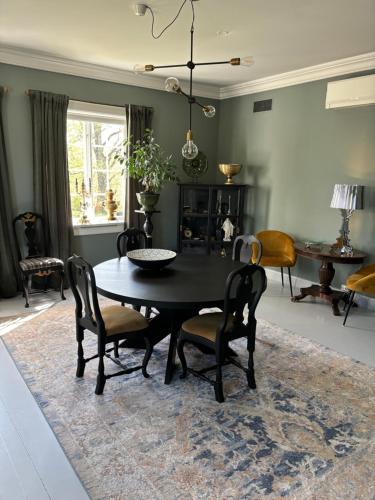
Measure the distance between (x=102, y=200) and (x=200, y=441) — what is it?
12.2ft

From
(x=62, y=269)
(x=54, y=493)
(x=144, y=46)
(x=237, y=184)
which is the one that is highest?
(x=144, y=46)

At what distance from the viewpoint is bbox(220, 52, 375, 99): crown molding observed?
12.9 feet

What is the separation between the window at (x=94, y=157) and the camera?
15.4 feet

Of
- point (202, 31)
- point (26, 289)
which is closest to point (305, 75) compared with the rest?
point (202, 31)

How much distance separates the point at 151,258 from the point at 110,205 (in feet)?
7.71

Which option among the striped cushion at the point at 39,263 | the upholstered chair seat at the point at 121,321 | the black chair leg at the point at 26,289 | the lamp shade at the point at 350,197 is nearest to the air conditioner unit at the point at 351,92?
the lamp shade at the point at 350,197

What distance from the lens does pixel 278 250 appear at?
480 centimetres

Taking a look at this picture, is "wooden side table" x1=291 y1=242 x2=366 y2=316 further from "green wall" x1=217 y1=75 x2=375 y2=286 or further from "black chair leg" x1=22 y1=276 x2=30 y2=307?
"black chair leg" x1=22 y1=276 x2=30 y2=307

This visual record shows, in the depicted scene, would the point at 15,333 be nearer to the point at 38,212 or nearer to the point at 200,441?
the point at 38,212

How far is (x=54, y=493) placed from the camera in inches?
67.8

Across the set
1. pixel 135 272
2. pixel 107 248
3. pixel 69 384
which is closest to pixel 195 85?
pixel 107 248

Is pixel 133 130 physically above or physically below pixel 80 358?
above

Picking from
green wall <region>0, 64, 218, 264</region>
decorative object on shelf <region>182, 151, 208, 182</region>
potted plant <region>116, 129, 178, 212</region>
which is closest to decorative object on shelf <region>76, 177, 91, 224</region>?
green wall <region>0, 64, 218, 264</region>

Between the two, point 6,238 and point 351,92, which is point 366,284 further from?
point 6,238
